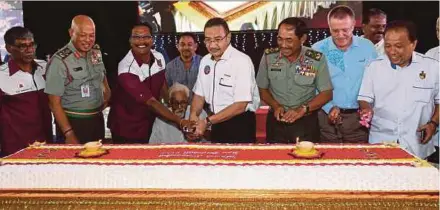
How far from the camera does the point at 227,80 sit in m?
3.74

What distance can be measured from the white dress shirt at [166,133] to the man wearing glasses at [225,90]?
26 centimetres

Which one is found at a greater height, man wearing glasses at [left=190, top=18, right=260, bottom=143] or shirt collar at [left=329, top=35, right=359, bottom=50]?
shirt collar at [left=329, top=35, right=359, bottom=50]

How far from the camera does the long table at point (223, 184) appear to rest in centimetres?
234

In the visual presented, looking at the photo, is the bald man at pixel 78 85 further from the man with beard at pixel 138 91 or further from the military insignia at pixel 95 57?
the man with beard at pixel 138 91

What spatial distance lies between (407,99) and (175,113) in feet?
5.31

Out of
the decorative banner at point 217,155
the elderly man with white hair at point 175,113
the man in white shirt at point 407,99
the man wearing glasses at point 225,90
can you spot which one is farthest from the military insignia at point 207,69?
the man in white shirt at point 407,99

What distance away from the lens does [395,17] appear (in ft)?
24.8

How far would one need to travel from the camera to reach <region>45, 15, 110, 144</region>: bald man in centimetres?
374

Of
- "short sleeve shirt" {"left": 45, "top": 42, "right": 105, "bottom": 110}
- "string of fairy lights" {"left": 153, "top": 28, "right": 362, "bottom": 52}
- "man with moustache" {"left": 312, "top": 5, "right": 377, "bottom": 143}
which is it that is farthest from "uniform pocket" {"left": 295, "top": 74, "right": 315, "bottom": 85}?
"string of fairy lights" {"left": 153, "top": 28, "right": 362, "bottom": 52}

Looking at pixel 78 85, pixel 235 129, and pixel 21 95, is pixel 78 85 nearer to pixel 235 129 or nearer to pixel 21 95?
pixel 21 95

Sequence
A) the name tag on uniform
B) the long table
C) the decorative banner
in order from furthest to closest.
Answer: the name tag on uniform
the decorative banner
the long table

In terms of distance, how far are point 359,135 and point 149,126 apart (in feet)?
5.35

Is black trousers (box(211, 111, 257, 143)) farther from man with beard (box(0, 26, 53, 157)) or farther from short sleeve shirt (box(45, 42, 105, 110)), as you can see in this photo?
man with beard (box(0, 26, 53, 157))

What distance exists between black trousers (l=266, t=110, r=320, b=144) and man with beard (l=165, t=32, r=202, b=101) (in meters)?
1.03
